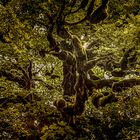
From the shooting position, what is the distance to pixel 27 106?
494 inches

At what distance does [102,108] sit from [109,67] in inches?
81.8

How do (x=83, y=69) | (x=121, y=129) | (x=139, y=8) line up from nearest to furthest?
(x=139, y=8), (x=83, y=69), (x=121, y=129)

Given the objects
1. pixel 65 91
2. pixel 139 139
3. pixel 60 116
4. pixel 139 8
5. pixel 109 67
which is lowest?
pixel 139 139

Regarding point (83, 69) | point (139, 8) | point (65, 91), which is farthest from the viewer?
point (65, 91)

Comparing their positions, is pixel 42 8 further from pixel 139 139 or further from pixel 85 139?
pixel 139 139

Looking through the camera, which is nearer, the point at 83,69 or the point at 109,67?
the point at 83,69

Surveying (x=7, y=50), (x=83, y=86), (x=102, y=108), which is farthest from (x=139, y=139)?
(x=7, y=50)

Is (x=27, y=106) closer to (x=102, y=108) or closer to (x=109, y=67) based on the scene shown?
(x=102, y=108)

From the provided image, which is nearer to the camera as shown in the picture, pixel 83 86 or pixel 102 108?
pixel 83 86

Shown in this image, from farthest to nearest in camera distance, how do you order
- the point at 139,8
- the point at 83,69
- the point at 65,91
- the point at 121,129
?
the point at 65,91 < the point at 121,129 < the point at 83,69 < the point at 139,8

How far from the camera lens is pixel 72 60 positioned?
37.4 feet

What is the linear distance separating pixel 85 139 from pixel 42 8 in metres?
4.81

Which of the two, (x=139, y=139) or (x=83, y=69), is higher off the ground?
(x=83, y=69)

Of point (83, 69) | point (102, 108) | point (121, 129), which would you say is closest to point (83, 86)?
point (83, 69)
